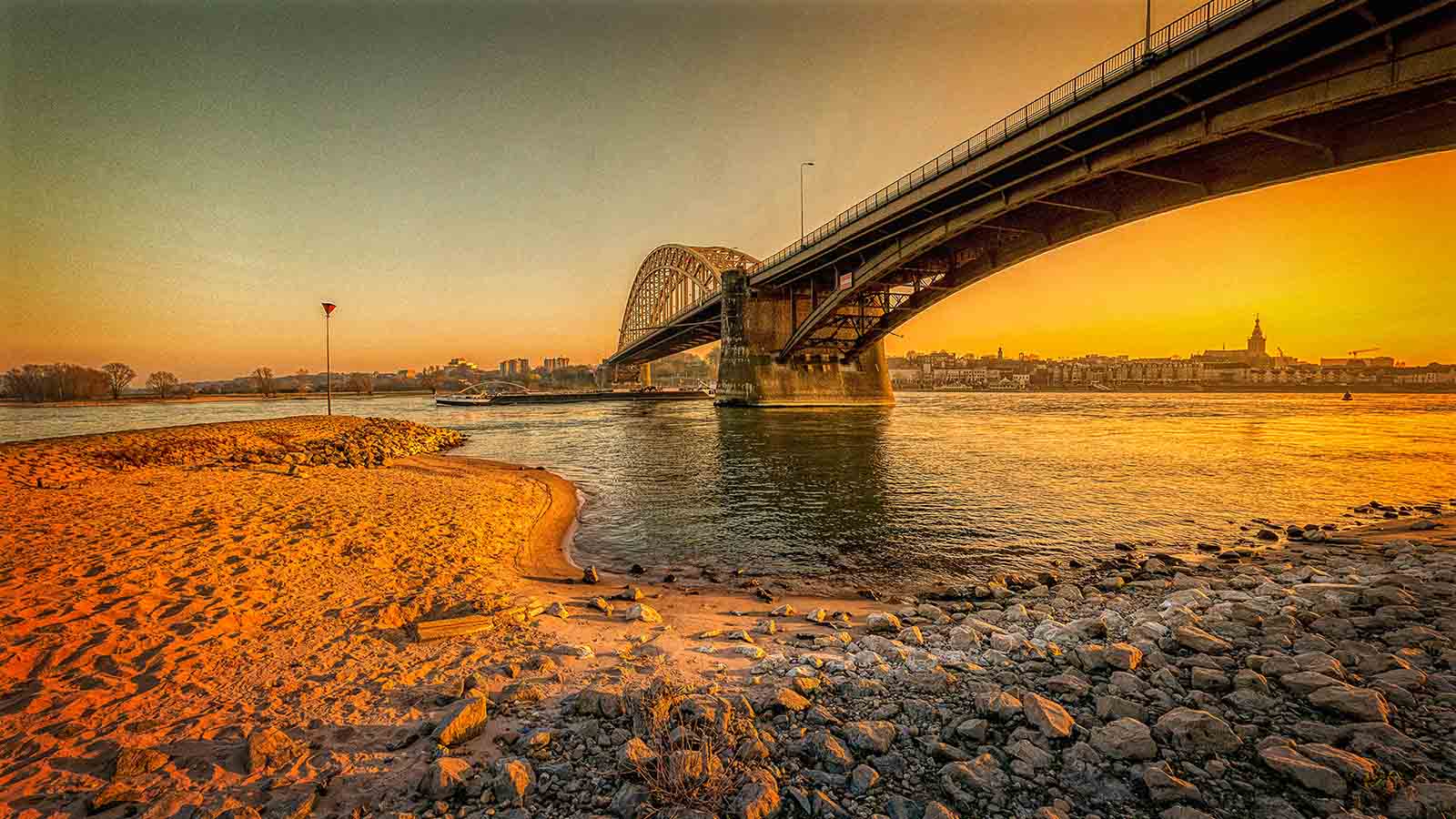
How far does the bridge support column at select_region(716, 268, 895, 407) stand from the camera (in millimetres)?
48906

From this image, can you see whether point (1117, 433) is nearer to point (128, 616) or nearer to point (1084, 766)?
point (1084, 766)

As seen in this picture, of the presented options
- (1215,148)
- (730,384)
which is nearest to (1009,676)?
(1215,148)

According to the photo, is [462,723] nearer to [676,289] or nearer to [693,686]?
[693,686]

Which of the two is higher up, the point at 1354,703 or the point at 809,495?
the point at 1354,703

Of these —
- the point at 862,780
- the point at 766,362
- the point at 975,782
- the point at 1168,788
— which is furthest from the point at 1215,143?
the point at 766,362

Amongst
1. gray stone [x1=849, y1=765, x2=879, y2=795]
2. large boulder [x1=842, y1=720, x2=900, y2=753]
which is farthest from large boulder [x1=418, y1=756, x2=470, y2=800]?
large boulder [x1=842, y1=720, x2=900, y2=753]

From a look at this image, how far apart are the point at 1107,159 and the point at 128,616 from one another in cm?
2961

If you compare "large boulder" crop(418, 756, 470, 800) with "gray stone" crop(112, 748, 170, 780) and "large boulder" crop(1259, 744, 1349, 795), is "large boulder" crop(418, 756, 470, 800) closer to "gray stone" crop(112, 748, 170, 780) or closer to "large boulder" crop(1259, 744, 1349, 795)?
"gray stone" crop(112, 748, 170, 780)

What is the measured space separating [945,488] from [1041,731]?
11998 mm

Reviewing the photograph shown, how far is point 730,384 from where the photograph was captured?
5025 cm

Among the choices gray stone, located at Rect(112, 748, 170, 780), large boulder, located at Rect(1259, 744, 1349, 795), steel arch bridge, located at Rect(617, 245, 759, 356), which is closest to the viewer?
large boulder, located at Rect(1259, 744, 1349, 795)

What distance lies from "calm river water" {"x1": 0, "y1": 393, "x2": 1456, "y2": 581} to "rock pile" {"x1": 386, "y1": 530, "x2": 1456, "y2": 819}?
376cm

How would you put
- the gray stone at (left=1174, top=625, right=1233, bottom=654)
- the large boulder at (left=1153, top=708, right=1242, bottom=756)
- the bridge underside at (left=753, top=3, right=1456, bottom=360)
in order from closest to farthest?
the large boulder at (left=1153, top=708, right=1242, bottom=756)
the gray stone at (left=1174, top=625, right=1233, bottom=654)
the bridge underside at (left=753, top=3, right=1456, bottom=360)

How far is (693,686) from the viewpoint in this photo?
3.84 m
